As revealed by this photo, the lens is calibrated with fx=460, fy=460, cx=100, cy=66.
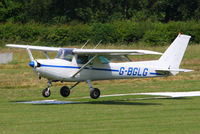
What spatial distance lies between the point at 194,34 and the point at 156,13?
20.1 m

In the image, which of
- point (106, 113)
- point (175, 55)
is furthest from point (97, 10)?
point (106, 113)

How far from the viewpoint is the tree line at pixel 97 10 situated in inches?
2874

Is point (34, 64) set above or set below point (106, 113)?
above

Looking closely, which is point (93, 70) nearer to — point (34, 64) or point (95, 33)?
point (34, 64)

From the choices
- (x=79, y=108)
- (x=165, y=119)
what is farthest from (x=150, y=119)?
(x=79, y=108)

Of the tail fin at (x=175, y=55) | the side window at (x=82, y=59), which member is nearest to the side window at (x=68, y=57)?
the side window at (x=82, y=59)

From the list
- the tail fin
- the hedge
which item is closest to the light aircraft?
the tail fin

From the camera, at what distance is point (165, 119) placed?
14.5 meters

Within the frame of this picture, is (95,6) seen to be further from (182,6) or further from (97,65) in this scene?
(97,65)

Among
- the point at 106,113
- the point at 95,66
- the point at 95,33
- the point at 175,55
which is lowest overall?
the point at 106,113

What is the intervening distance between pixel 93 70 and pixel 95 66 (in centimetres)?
20

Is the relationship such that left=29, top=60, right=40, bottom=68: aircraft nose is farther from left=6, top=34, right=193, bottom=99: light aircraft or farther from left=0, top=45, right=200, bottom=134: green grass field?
left=0, top=45, right=200, bottom=134: green grass field

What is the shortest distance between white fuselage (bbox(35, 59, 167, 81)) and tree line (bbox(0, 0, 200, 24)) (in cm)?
5158

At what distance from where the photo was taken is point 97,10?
252ft
